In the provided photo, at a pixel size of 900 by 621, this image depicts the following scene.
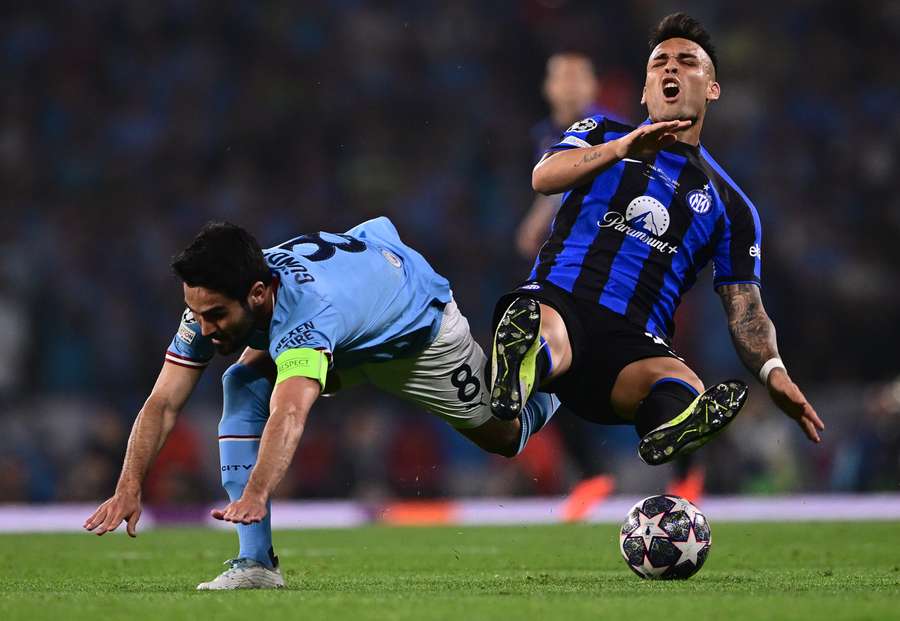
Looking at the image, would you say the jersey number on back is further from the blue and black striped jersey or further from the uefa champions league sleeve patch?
the uefa champions league sleeve patch

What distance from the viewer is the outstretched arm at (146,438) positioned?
4.82 m

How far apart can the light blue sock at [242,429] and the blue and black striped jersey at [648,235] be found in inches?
53.4

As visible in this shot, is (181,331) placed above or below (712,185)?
below

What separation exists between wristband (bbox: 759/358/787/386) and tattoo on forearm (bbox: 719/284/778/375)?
3cm

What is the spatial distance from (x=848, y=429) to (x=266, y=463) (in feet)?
29.2

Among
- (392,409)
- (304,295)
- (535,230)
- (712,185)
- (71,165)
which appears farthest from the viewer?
(71,165)

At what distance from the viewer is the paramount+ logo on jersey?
19.6 ft

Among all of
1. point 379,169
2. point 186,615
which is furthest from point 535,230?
point 379,169

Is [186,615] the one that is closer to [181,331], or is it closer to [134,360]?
[181,331]

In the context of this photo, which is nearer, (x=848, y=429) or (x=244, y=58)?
(x=848, y=429)

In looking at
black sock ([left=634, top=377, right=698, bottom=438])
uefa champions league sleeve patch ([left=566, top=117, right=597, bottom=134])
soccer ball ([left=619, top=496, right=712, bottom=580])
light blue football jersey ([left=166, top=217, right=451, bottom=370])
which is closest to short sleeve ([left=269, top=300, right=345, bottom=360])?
light blue football jersey ([left=166, top=217, right=451, bottom=370])

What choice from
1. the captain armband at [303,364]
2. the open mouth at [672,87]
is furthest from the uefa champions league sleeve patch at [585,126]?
the captain armband at [303,364]

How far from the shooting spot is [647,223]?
5969 millimetres

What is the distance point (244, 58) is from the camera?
1594cm
